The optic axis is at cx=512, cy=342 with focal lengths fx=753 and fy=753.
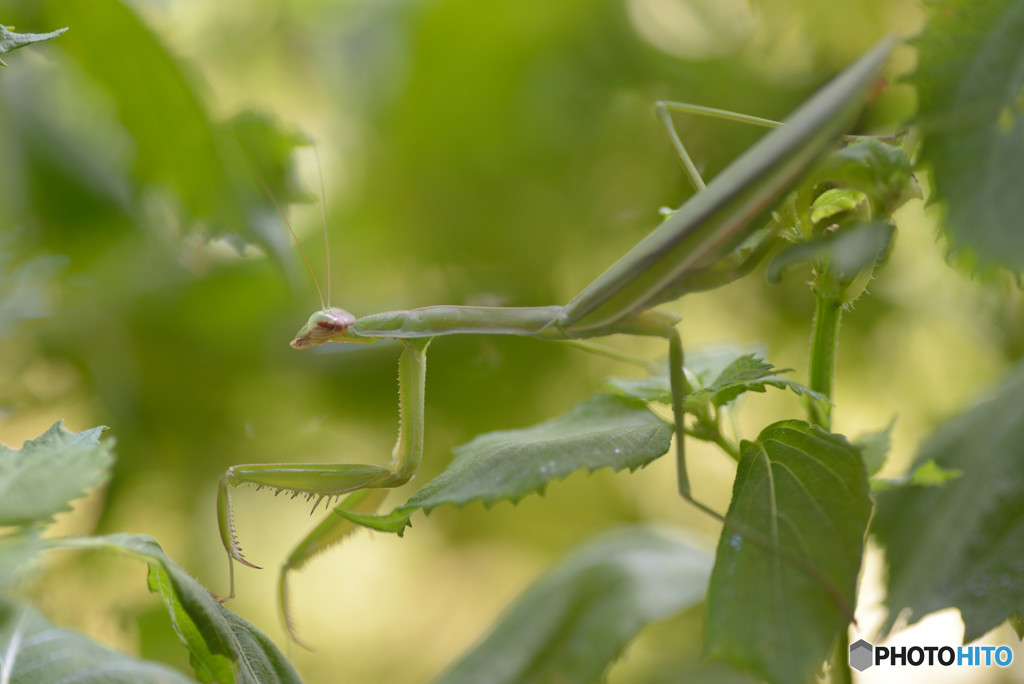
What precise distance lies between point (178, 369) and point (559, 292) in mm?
784

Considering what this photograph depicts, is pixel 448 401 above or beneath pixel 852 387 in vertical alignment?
beneath

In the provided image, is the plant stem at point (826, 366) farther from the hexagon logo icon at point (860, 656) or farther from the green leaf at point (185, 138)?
the green leaf at point (185, 138)

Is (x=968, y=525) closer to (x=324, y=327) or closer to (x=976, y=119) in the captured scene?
(x=976, y=119)

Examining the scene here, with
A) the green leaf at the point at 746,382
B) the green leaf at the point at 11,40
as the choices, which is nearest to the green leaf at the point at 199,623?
the green leaf at the point at 11,40

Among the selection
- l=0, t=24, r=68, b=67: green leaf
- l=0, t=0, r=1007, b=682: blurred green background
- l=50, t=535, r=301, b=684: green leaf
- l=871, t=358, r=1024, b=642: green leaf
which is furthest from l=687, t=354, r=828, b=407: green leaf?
l=0, t=0, r=1007, b=682: blurred green background

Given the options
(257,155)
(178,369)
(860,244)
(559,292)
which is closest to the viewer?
(860,244)

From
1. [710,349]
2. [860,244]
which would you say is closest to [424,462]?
[710,349]

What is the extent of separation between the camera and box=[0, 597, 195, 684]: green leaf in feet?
1.44

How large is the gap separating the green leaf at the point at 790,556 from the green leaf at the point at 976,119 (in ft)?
0.63

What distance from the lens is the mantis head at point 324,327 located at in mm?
919

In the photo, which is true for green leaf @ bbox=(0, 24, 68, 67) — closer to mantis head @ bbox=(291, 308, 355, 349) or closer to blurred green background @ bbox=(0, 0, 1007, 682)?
mantis head @ bbox=(291, 308, 355, 349)

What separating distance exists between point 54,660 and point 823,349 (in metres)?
0.61

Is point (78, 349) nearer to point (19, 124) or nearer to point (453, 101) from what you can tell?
point (19, 124)

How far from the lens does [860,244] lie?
48cm
